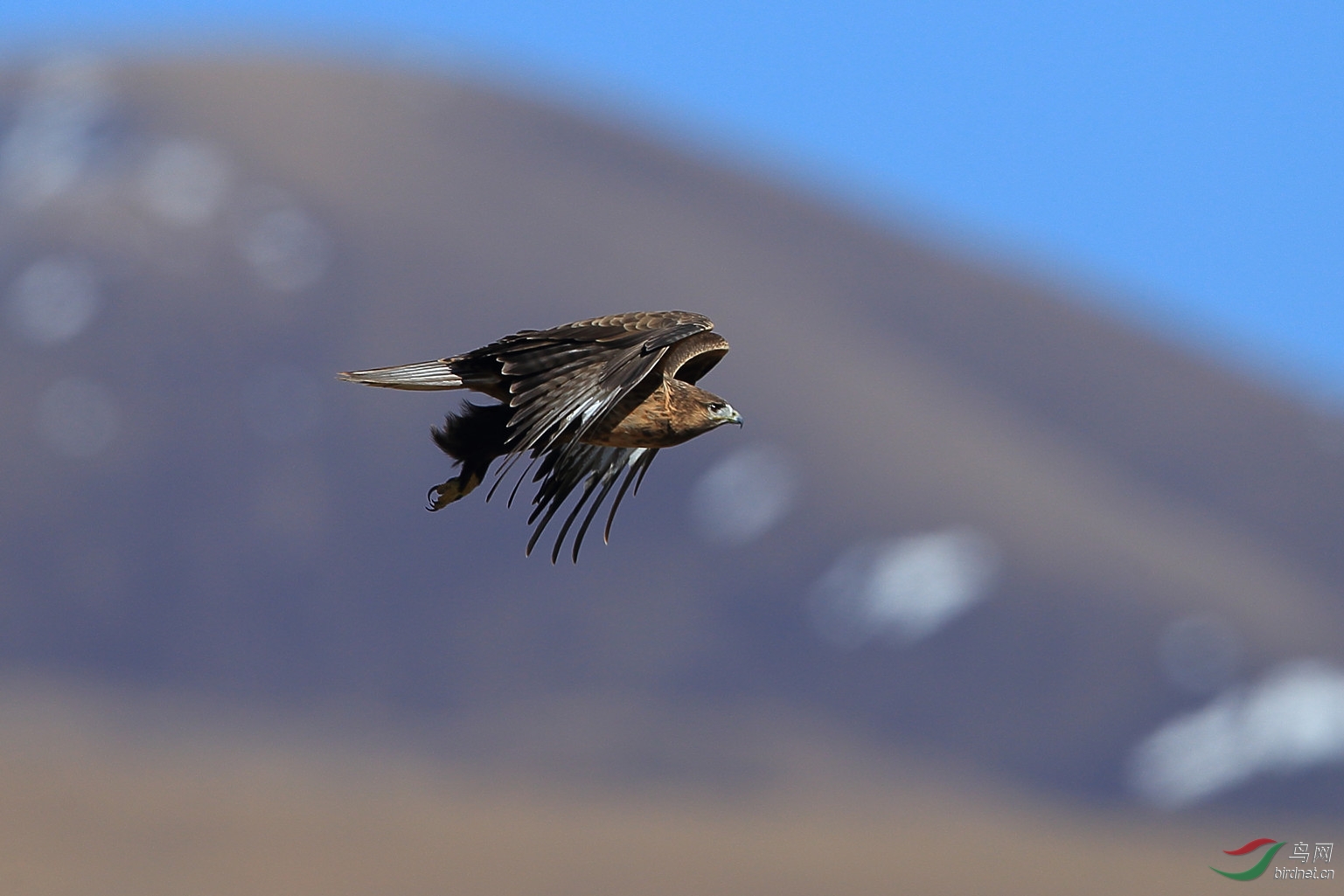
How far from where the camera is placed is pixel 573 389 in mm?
11484

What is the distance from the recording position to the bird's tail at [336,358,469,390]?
39.1ft

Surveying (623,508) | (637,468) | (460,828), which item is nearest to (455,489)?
(637,468)

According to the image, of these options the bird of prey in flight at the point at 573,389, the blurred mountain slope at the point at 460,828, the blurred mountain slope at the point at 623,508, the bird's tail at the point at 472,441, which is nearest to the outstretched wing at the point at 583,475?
the bird of prey in flight at the point at 573,389

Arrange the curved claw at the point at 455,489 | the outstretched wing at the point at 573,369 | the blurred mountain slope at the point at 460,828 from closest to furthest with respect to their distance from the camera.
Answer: the outstretched wing at the point at 573,369 → the curved claw at the point at 455,489 → the blurred mountain slope at the point at 460,828

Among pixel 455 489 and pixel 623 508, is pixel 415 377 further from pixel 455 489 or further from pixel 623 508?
pixel 623 508

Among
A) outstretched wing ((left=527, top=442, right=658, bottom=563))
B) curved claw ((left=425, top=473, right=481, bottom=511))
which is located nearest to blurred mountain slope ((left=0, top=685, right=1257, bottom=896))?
outstretched wing ((left=527, top=442, right=658, bottom=563))

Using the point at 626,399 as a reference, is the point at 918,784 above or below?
above

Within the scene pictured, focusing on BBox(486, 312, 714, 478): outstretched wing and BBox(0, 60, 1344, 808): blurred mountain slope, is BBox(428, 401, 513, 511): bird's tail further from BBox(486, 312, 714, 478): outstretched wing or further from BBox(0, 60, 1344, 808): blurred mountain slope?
BBox(0, 60, 1344, 808): blurred mountain slope

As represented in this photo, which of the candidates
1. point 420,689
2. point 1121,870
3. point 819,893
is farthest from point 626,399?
point 420,689

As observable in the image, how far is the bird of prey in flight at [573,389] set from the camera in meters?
11.4

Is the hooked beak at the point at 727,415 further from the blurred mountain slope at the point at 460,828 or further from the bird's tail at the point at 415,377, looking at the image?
the blurred mountain slope at the point at 460,828

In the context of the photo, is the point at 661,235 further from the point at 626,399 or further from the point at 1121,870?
the point at 626,399

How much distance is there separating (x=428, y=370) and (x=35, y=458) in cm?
9798

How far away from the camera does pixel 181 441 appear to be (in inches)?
4154
